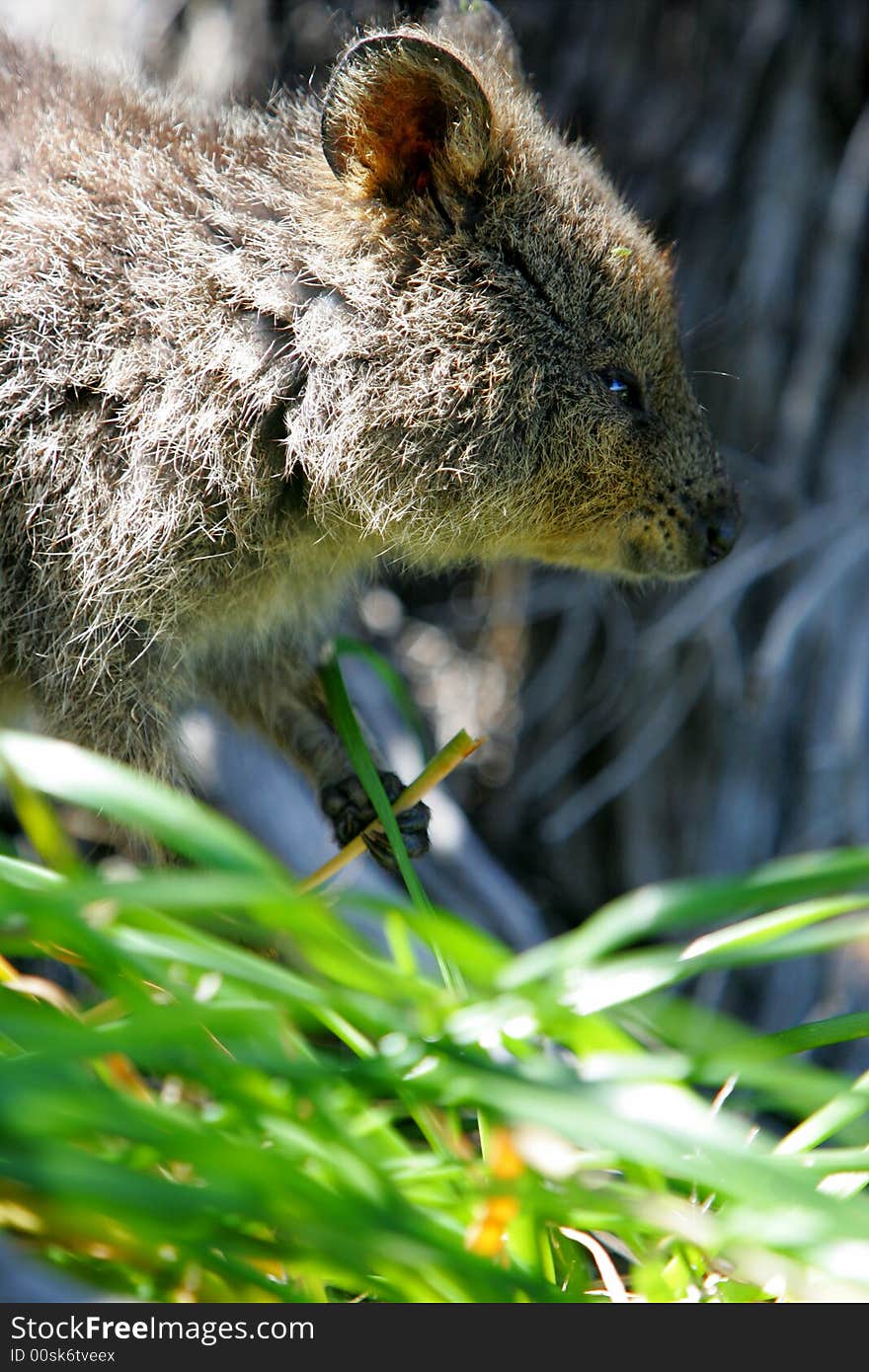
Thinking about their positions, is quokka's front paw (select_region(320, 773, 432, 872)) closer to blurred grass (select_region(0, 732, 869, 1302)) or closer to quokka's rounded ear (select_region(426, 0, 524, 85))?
blurred grass (select_region(0, 732, 869, 1302))

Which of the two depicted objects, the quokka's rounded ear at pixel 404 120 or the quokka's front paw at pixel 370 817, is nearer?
the quokka's rounded ear at pixel 404 120

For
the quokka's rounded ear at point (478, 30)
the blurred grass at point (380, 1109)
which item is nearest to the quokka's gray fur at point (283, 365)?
the quokka's rounded ear at point (478, 30)

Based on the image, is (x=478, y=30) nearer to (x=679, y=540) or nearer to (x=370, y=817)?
(x=679, y=540)

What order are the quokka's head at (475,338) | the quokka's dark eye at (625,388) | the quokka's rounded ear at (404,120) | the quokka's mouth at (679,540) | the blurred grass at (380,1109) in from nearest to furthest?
the blurred grass at (380,1109) → the quokka's rounded ear at (404,120) → the quokka's head at (475,338) → the quokka's dark eye at (625,388) → the quokka's mouth at (679,540)

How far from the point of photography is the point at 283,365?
7.13 ft

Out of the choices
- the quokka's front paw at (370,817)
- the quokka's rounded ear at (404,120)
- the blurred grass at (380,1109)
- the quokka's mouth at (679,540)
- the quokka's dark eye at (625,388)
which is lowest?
the blurred grass at (380,1109)

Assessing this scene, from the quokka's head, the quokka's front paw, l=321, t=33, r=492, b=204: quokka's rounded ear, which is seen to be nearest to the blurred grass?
the quokka's front paw

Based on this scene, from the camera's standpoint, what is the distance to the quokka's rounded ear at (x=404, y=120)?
6.69 feet

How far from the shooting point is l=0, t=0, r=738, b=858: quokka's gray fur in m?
2.12

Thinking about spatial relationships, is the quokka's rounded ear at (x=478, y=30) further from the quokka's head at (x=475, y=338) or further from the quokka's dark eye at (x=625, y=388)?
the quokka's dark eye at (x=625, y=388)

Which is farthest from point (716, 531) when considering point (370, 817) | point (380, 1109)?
point (380, 1109)

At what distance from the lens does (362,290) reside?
7.15 ft

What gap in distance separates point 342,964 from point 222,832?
8.5 inches
